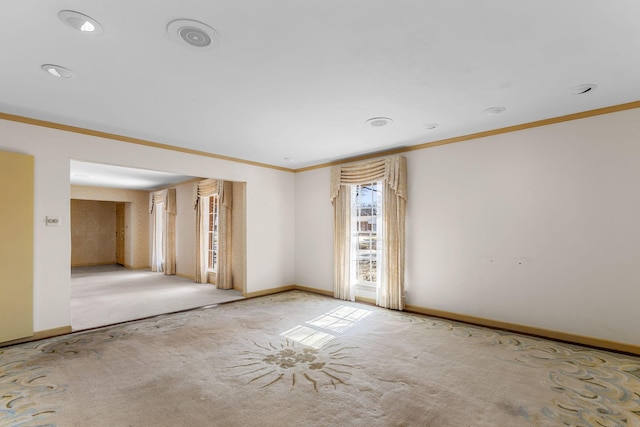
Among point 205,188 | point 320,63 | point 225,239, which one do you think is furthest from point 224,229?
point 320,63

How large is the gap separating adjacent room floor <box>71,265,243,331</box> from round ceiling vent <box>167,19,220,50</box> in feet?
13.2

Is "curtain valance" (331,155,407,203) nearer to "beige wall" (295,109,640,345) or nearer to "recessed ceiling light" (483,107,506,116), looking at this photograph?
"beige wall" (295,109,640,345)

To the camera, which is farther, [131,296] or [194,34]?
[131,296]

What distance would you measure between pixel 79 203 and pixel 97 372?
1053cm

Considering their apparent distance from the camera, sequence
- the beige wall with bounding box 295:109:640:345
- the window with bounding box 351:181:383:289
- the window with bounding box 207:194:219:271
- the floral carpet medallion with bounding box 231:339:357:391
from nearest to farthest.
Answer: the floral carpet medallion with bounding box 231:339:357:391
the beige wall with bounding box 295:109:640:345
the window with bounding box 351:181:383:289
the window with bounding box 207:194:219:271

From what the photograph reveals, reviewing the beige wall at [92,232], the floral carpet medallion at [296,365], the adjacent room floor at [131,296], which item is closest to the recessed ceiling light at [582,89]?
the floral carpet medallion at [296,365]

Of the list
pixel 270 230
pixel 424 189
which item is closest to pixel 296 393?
pixel 424 189

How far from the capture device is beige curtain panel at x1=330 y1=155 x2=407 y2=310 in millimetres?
4859

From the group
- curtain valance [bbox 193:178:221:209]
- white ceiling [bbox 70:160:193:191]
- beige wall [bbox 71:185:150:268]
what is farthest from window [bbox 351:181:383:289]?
beige wall [bbox 71:185:150:268]

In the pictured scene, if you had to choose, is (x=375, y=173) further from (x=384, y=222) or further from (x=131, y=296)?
(x=131, y=296)

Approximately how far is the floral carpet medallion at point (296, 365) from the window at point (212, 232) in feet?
14.9

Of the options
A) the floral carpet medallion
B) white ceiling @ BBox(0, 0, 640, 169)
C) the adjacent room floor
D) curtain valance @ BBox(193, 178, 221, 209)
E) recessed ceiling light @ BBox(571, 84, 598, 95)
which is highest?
white ceiling @ BBox(0, 0, 640, 169)

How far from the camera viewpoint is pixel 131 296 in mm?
5969

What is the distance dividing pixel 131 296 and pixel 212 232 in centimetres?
228
